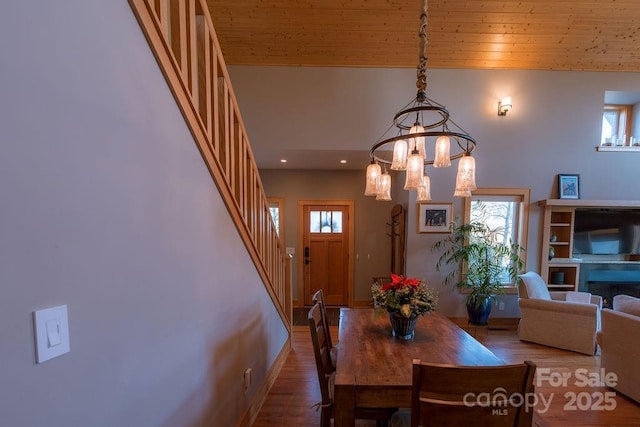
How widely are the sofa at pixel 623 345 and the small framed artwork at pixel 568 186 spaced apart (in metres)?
1.72

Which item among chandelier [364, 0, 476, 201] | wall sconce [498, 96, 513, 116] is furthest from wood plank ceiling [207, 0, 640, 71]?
chandelier [364, 0, 476, 201]

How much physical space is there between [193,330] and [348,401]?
806 mm

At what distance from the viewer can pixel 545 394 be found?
2330mm

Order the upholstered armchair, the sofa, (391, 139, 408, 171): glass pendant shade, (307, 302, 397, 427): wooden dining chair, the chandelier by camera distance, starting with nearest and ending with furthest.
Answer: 1. (307, 302, 397, 427): wooden dining chair
2. the chandelier
3. (391, 139, 408, 171): glass pendant shade
4. the sofa
5. the upholstered armchair

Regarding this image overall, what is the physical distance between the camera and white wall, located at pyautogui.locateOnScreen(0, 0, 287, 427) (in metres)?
0.59

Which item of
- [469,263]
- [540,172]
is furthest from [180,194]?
[540,172]

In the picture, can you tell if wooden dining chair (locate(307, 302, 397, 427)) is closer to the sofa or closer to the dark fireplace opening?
the sofa

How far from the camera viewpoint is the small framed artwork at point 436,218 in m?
3.71

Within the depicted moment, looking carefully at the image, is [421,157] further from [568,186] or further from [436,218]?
[568,186]

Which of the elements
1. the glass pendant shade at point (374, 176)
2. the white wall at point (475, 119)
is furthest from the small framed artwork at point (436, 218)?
the glass pendant shade at point (374, 176)

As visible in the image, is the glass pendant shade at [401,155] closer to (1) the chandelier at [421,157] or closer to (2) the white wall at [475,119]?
(1) the chandelier at [421,157]

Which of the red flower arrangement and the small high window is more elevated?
the small high window

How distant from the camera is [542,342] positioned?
3227 mm

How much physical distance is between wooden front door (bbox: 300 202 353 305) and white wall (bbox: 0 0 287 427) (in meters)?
3.54
